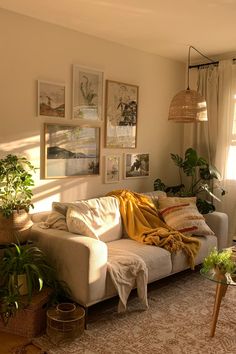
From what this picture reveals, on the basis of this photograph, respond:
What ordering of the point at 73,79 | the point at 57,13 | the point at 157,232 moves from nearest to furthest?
the point at 57,13 → the point at 157,232 → the point at 73,79

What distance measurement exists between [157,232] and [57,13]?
2.24 m

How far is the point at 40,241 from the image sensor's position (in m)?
3.02

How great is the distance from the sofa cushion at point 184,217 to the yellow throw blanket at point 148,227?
86 mm

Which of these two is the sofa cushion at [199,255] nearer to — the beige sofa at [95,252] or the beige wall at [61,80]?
the beige sofa at [95,252]

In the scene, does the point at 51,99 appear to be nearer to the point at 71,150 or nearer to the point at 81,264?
the point at 71,150

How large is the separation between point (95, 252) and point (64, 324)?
1.74ft

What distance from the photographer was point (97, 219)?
3.38 meters

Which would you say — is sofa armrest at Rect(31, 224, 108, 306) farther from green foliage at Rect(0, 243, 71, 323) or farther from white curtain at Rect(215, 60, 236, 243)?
white curtain at Rect(215, 60, 236, 243)

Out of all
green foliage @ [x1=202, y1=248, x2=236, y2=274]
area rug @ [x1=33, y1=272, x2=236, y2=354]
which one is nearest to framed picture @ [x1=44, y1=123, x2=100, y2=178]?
area rug @ [x1=33, y1=272, x2=236, y2=354]

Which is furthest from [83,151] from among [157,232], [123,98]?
[157,232]

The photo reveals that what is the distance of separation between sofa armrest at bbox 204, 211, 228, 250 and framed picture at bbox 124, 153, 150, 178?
0.99 metres

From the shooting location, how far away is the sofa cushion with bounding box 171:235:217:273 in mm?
3354

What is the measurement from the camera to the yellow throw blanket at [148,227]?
3.37 m

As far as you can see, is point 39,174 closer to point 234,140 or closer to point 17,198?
point 17,198
